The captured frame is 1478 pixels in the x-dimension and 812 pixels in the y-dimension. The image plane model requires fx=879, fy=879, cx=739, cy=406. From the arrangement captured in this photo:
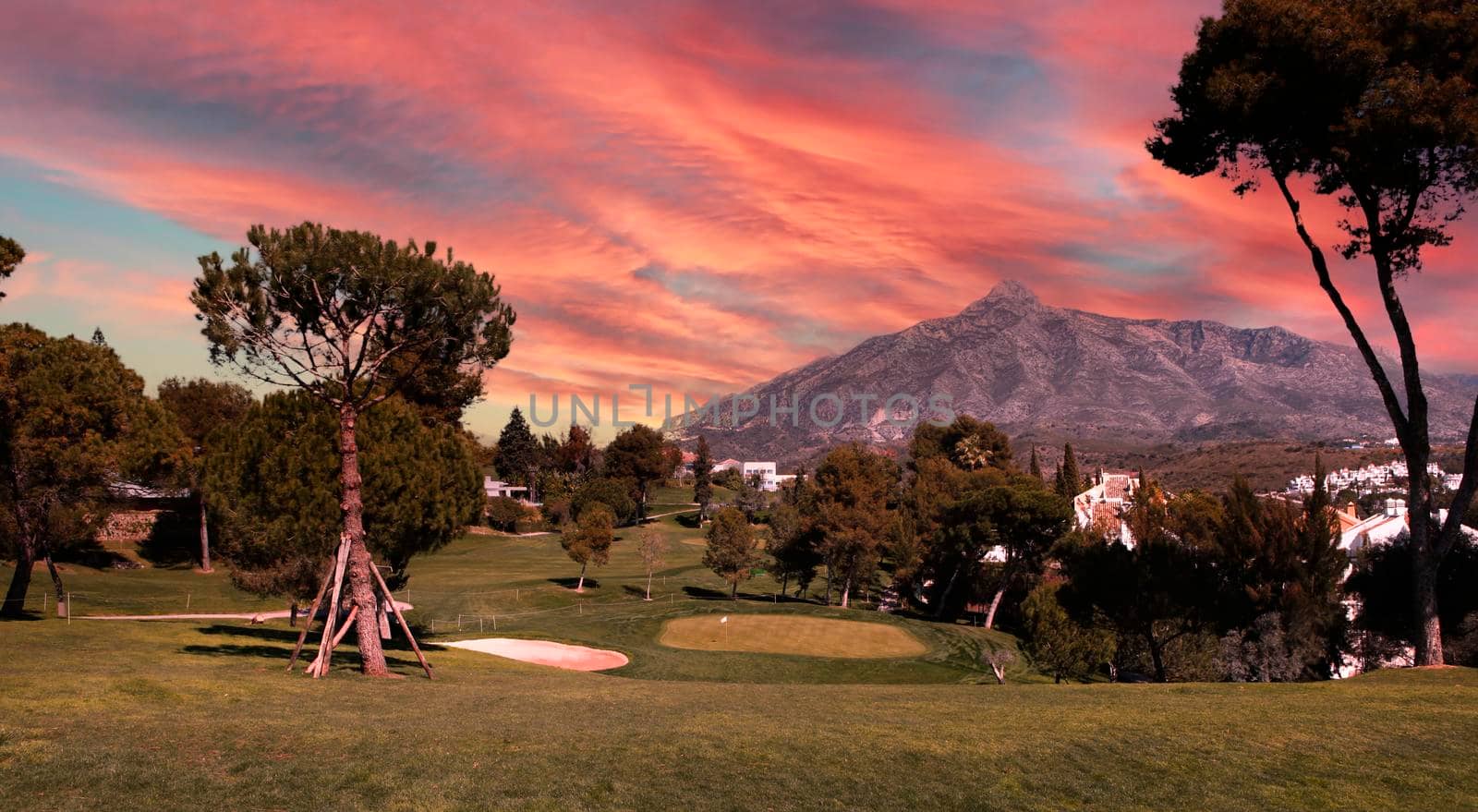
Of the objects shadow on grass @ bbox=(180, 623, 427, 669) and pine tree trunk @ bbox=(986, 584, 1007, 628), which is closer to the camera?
shadow on grass @ bbox=(180, 623, 427, 669)

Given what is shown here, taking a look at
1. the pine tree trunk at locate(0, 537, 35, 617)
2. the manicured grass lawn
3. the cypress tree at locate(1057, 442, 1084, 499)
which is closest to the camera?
the manicured grass lawn

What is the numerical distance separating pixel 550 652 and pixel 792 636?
1518 centimetres

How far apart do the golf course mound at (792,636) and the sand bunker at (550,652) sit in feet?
18.7

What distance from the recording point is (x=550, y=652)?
47406mm

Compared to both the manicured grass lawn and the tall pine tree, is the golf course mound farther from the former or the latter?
the tall pine tree

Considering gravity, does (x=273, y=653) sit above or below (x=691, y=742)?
below

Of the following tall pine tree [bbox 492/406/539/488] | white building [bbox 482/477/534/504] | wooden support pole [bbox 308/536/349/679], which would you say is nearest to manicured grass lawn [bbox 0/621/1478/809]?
wooden support pole [bbox 308/536/349/679]

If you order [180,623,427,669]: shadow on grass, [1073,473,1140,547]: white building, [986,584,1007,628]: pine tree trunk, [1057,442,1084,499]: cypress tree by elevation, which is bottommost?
[986,584,1007,628]: pine tree trunk

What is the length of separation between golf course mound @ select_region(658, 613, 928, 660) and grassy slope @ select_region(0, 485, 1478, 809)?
26.2 meters

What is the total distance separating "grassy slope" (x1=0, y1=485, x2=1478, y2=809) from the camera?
37.6 feet

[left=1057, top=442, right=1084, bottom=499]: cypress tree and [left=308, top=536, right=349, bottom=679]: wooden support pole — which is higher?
[left=1057, top=442, right=1084, bottom=499]: cypress tree

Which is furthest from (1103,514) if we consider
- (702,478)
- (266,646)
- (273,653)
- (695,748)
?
(695,748)

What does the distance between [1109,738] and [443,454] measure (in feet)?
99.6

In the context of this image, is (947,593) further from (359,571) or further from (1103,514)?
(359,571)
